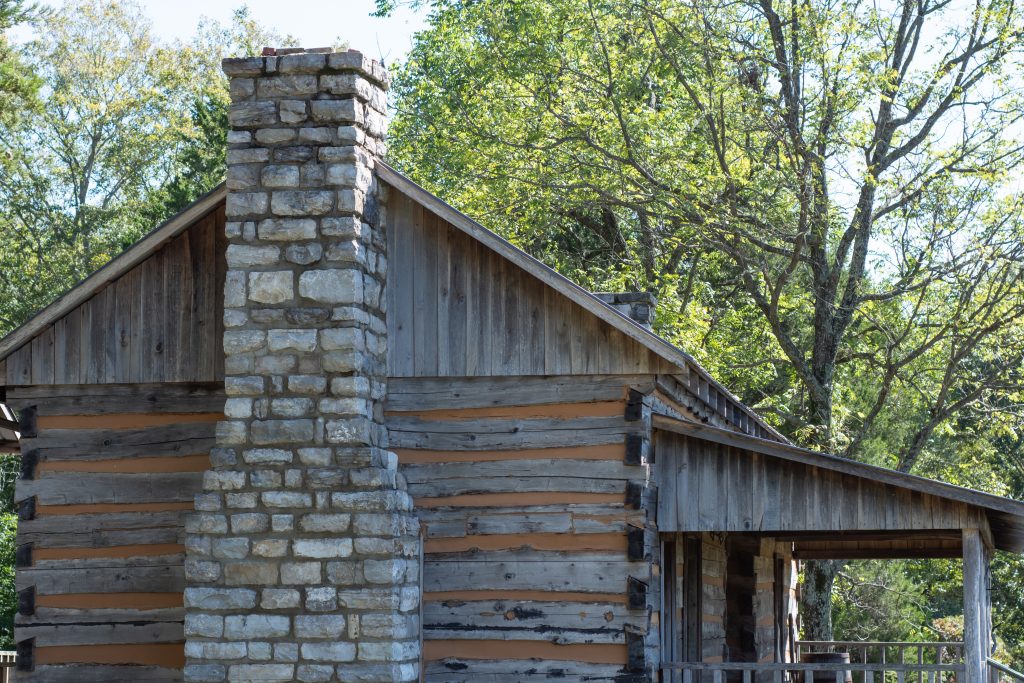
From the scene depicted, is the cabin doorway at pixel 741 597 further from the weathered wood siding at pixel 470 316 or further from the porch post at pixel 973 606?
the weathered wood siding at pixel 470 316

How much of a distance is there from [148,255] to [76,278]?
25.0 metres

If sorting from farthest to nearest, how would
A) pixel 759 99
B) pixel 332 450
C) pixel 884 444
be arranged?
pixel 884 444
pixel 759 99
pixel 332 450

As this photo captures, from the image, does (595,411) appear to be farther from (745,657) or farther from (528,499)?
(745,657)

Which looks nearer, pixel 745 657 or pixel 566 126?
pixel 745 657

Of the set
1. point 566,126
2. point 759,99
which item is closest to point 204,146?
point 566,126

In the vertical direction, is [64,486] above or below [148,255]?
below

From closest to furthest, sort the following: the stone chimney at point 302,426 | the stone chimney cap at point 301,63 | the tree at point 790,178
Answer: the stone chimney at point 302,426 → the stone chimney cap at point 301,63 → the tree at point 790,178

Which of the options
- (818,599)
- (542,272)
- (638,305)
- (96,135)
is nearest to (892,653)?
(818,599)

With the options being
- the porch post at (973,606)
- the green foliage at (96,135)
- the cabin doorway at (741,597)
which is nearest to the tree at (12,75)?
the green foliage at (96,135)

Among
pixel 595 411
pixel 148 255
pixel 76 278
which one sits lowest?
pixel 595 411

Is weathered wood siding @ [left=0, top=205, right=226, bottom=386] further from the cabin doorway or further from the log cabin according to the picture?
the cabin doorway

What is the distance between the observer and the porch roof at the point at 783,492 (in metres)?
10.8

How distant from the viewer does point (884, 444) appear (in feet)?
75.0

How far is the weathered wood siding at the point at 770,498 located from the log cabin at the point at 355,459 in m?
0.02
